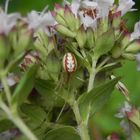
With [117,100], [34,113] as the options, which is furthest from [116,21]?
[117,100]

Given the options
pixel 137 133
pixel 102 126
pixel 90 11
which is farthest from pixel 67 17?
pixel 102 126

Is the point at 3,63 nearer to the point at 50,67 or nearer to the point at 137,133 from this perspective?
the point at 50,67

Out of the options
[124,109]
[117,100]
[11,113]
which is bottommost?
[117,100]

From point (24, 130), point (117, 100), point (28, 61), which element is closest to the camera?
point (24, 130)

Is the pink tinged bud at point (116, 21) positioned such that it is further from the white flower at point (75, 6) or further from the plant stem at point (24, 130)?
the plant stem at point (24, 130)

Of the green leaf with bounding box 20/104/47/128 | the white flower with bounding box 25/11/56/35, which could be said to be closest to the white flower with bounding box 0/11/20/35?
the white flower with bounding box 25/11/56/35

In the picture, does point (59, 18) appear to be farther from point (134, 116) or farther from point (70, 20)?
point (134, 116)
